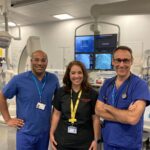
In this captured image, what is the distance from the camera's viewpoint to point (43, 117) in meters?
2.31

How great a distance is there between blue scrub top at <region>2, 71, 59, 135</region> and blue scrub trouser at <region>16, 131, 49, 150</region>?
0.04 m

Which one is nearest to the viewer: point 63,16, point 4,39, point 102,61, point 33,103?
point 33,103

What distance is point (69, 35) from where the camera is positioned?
7.23 metres

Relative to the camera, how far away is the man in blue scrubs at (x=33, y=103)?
229 centimetres

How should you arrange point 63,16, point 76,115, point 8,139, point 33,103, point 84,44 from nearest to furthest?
1. point 76,115
2. point 33,103
3. point 8,139
4. point 84,44
5. point 63,16

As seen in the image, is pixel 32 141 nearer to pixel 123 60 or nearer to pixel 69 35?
pixel 123 60

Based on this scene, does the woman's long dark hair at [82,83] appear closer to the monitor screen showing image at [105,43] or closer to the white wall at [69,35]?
the white wall at [69,35]

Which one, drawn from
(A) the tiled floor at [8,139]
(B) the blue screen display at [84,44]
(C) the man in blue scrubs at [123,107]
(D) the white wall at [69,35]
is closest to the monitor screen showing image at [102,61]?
(B) the blue screen display at [84,44]

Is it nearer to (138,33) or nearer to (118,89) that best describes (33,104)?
(118,89)

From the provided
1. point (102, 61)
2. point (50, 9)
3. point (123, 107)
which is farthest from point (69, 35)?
point (123, 107)

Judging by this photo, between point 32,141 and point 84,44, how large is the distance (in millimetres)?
4410

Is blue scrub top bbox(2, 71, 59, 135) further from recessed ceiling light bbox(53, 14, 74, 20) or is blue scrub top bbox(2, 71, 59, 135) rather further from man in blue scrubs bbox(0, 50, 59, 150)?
recessed ceiling light bbox(53, 14, 74, 20)

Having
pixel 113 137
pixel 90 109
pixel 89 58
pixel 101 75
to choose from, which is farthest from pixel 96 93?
pixel 89 58

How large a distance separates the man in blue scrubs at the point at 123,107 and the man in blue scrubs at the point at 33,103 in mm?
605
